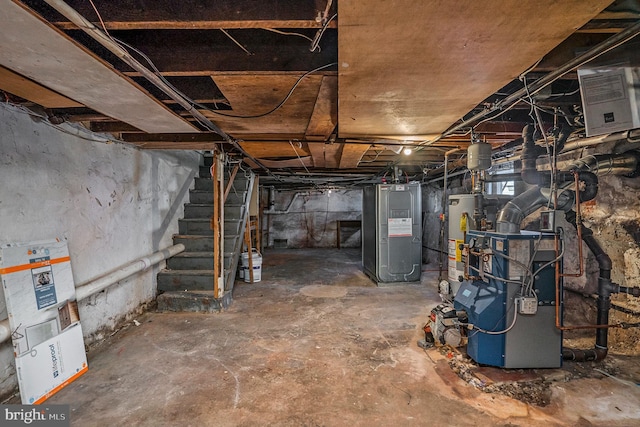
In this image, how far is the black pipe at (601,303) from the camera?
2355mm

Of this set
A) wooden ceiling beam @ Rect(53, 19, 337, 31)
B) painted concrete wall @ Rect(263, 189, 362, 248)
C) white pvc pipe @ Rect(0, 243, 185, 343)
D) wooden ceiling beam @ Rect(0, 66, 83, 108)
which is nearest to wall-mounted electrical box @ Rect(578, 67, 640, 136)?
wooden ceiling beam @ Rect(53, 19, 337, 31)

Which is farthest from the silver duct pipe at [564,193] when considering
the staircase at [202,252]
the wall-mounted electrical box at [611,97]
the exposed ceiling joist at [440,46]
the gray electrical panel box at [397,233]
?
the staircase at [202,252]

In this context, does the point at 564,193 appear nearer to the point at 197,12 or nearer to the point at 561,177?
the point at 561,177

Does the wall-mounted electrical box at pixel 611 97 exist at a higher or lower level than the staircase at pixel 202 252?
higher

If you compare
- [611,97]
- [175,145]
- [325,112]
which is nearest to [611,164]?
[611,97]

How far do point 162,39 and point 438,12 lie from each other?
1.33 m

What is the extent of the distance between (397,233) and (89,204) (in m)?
4.08

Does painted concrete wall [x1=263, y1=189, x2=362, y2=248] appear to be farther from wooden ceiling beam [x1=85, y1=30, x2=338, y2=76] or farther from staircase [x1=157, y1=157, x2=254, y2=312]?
wooden ceiling beam [x1=85, y1=30, x2=338, y2=76]

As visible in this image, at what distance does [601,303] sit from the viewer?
2443 mm

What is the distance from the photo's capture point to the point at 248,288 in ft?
15.2

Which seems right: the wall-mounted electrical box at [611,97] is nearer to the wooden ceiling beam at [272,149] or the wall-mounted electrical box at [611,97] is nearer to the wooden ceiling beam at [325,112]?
the wooden ceiling beam at [325,112]

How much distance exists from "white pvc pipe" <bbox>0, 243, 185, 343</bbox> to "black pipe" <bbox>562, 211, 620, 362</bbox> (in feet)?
13.2

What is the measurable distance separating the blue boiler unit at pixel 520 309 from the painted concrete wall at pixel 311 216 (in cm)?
713

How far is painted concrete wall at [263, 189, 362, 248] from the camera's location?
941 cm
